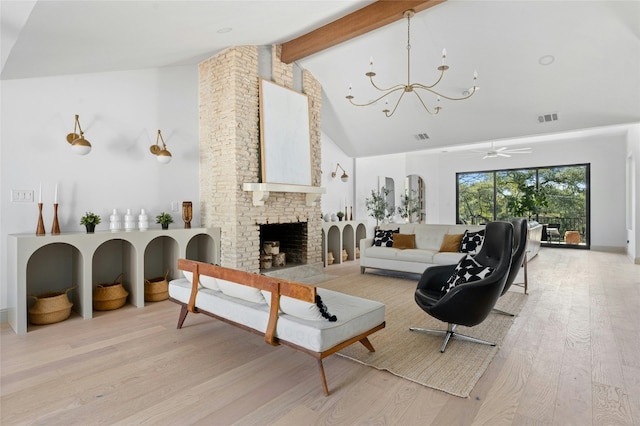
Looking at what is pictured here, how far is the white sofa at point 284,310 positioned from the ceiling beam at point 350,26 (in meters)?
3.37

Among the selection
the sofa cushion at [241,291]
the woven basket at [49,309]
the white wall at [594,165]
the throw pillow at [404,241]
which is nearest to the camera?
the sofa cushion at [241,291]

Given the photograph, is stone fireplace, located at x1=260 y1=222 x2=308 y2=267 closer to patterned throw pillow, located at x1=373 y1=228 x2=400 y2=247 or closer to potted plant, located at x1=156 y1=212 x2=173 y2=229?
patterned throw pillow, located at x1=373 y1=228 x2=400 y2=247

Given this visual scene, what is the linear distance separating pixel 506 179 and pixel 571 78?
531 cm

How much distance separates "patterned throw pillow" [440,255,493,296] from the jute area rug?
0.48 m

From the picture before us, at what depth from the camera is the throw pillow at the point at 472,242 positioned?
4.96m

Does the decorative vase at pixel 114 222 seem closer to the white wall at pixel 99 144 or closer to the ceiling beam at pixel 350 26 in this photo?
the white wall at pixel 99 144

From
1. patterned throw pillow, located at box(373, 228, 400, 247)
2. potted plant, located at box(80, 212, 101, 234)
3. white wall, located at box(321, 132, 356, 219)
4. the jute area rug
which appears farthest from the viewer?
white wall, located at box(321, 132, 356, 219)

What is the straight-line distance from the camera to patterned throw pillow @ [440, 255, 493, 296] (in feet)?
9.45

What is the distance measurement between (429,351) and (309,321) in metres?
1.18

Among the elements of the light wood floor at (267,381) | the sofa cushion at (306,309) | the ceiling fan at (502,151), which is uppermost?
the ceiling fan at (502,151)

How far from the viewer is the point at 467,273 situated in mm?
2969

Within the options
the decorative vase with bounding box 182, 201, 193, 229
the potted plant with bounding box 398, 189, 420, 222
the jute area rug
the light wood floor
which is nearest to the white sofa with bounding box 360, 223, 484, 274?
the jute area rug

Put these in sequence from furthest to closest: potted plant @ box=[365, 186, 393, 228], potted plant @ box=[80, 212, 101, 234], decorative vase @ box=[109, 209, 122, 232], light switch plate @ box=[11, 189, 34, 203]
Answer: potted plant @ box=[365, 186, 393, 228] → decorative vase @ box=[109, 209, 122, 232] → potted plant @ box=[80, 212, 101, 234] → light switch plate @ box=[11, 189, 34, 203]

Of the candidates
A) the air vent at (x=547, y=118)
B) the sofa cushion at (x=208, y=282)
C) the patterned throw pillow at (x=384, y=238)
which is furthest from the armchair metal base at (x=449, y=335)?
the air vent at (x=547, y=118)
